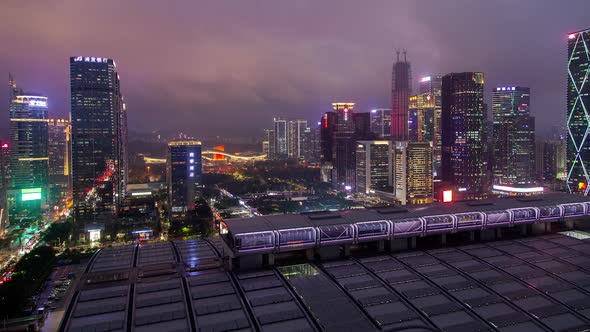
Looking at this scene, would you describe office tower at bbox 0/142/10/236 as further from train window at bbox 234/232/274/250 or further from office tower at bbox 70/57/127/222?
train window at bbox 234/232/274/250

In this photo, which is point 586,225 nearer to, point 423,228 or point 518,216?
point 518,216

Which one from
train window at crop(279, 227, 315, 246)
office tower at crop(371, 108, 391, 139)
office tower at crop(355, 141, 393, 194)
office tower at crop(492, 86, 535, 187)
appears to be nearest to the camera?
train window at crop(279, 227, 315, 246)

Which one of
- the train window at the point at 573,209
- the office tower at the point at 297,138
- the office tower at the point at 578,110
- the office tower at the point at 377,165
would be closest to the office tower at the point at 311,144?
the office tower at the point at 297,138

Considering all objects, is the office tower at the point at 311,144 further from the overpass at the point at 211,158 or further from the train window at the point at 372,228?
the train window at the point at 372,228

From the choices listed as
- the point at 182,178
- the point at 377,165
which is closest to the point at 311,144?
the point at 377,165

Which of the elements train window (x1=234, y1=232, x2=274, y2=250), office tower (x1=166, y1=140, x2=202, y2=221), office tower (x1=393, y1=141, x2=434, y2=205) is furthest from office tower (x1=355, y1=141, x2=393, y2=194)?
train window (x1=234, y1=232, x2=274, y2=250)

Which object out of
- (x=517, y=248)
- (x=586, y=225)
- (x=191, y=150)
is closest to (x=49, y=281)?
(x=517, y=248)
